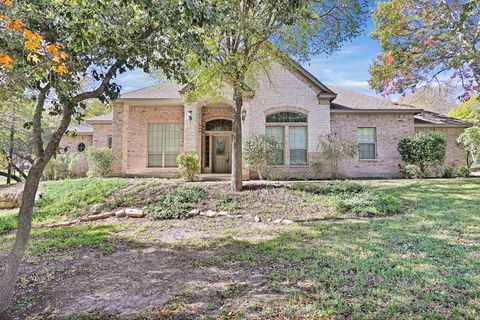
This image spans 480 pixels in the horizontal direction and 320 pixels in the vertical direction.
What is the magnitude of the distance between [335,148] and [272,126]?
3468 millimetres

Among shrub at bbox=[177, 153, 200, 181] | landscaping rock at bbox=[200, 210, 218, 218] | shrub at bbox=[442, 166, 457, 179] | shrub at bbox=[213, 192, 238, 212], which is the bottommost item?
landscaping rock at bbox=[200, 210, 218, 218]

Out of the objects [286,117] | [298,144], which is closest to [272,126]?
[286,117]

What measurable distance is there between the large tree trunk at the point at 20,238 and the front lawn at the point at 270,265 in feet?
0.96

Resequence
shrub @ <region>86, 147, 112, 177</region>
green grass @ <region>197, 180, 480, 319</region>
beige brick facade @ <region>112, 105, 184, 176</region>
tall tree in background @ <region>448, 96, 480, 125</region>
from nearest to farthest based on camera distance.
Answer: green grass @ <region>197, 180, 480, 319</region> < shrub @ <region>86, 147, 112, 177</region> < beige brick facade @ <region>112, 105, 184, 176</region> < tall tree in background @ <region>448, 96, 480, 125</region>

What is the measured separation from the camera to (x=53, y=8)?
402 cm

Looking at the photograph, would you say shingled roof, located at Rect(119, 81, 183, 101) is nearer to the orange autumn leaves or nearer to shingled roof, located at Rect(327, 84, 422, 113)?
shingled roof, located at Rect(327, 84, 422, 113)

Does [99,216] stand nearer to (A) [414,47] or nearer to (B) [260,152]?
(B) [260,152]

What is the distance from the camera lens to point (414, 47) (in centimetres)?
1120

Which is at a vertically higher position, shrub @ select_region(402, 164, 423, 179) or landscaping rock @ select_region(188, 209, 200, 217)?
shrub @ select_region(402, 164, 423, 179)

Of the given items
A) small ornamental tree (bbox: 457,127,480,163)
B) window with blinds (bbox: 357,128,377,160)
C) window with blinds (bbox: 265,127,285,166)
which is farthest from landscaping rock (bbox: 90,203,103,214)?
small ornamental tree (bbox: 457,127,480,163)

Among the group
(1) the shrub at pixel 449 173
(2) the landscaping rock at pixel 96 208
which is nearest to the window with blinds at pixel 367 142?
(1) the shrub at pixel 449 173

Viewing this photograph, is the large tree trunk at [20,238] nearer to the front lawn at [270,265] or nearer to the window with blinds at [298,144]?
the front lawn at [270,265]

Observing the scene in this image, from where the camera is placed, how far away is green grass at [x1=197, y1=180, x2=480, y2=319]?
11.5ft

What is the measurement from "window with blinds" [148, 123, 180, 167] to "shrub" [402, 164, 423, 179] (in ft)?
39.7
